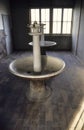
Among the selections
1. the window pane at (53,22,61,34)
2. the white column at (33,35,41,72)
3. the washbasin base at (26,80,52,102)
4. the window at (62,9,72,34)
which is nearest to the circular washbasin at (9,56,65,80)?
the white column at (33,35,41,72)

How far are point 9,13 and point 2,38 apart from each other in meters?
1.57

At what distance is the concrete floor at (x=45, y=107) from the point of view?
2.09 m

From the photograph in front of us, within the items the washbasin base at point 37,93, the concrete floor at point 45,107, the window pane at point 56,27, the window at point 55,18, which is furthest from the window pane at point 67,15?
the washbasin base at point 37,93

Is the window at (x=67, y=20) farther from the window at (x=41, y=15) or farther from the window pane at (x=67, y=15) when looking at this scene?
the window at (x=41, y=15)

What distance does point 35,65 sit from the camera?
2457mm

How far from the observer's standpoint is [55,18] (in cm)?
666

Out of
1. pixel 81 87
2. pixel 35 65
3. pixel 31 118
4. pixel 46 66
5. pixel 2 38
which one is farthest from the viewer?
pixel 2 38

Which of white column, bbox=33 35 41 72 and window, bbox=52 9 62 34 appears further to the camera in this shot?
window, bbox=52 9 62 34

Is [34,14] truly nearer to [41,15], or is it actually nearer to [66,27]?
[41,15]

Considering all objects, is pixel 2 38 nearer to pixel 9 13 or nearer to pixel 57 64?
pixel 9 13

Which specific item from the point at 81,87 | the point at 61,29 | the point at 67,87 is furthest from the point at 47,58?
the point at 61,29

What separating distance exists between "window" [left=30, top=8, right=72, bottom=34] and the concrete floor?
3.77m

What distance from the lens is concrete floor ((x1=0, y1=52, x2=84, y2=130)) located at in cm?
209

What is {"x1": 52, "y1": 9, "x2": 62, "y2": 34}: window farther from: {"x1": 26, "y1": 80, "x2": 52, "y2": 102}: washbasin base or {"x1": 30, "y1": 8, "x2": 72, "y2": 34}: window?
{"x1": 26, "y1": 80, "x2": 52, "y2": 102}: washbasin base
